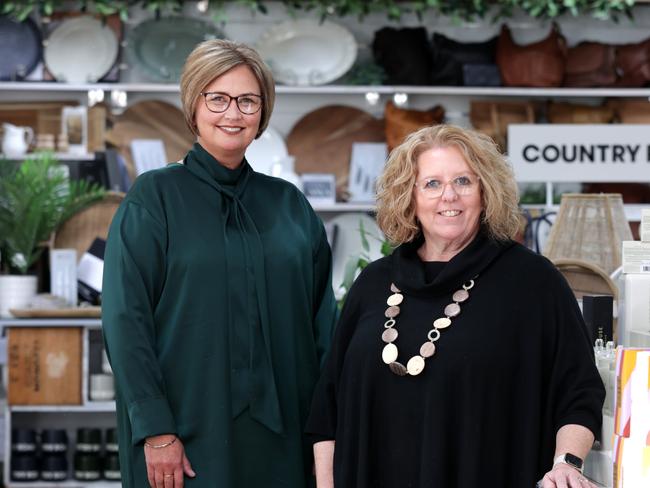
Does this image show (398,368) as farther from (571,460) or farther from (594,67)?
(594,67)

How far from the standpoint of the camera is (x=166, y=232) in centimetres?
219

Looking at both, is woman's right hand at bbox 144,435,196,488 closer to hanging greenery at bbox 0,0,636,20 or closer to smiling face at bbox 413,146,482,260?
smiling face at bbox 413,146,482,260

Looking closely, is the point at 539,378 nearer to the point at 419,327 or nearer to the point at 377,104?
the point at 419,327

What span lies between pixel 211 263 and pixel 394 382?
49 centimetres

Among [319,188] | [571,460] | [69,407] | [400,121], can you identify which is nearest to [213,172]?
[571,460]

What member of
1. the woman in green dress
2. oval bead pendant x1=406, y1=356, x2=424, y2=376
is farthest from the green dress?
oval bead pendant x1=406, y1=356, x2=424, y2=376

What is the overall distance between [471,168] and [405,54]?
3.88 metres

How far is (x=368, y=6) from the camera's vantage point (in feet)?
18.4

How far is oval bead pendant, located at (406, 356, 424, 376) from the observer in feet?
6.15

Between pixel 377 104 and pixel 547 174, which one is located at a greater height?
pixel 377 104

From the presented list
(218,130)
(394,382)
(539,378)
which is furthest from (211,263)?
(539,378)

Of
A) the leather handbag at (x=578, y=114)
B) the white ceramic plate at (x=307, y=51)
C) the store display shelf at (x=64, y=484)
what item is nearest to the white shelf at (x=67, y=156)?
the white ceramic plate at (x=307, y=51)

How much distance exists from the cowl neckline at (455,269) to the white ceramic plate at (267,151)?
3.91 metres

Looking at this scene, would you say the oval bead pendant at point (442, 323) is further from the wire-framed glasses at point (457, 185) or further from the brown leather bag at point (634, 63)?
the brown leather bag at point (634, 63)
